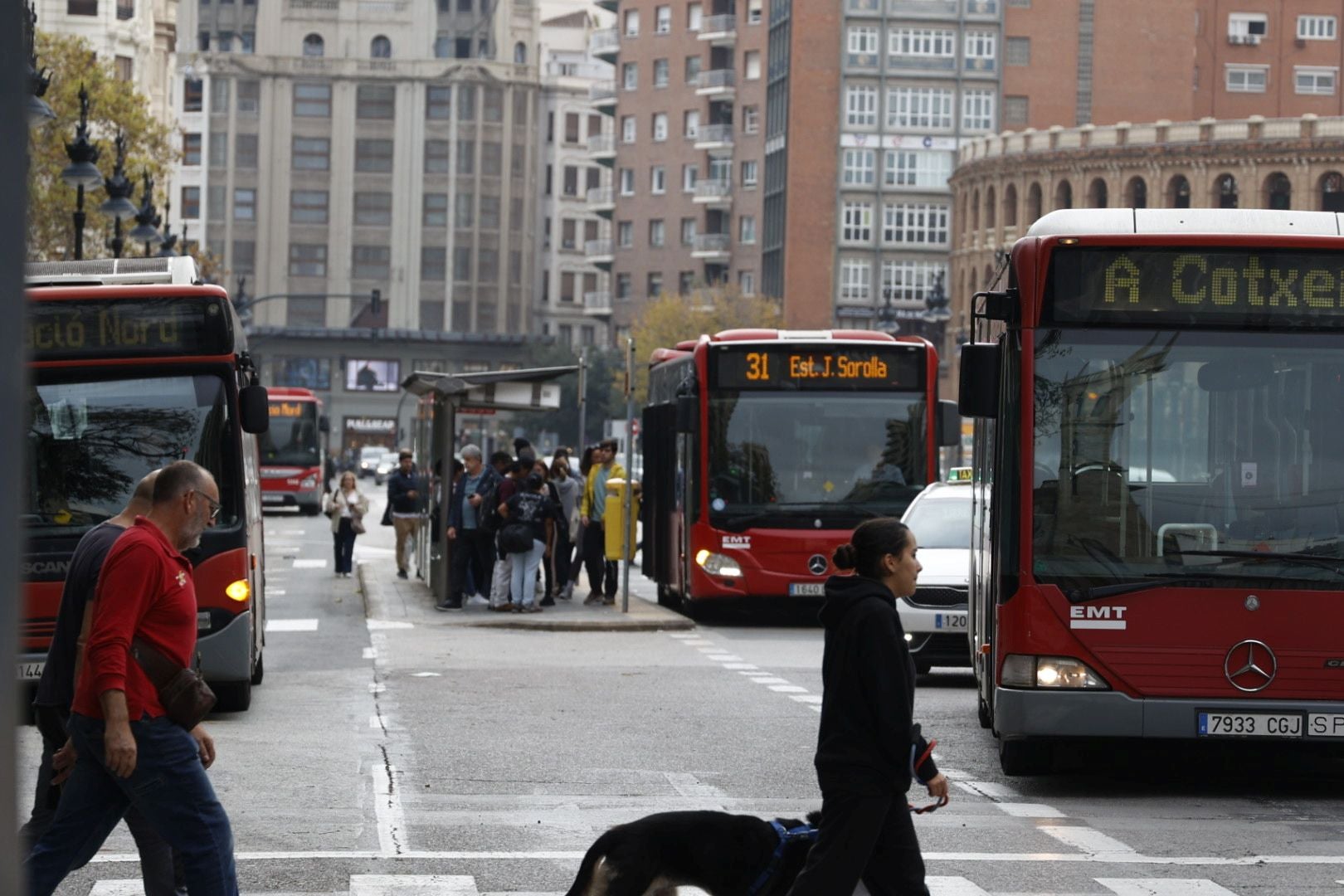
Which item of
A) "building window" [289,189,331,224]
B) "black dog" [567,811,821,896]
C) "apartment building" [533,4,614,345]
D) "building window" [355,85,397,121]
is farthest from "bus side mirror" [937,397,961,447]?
"apartment building" [533,4,614,345]

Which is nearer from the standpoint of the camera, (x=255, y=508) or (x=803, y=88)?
(x=255, y=508)

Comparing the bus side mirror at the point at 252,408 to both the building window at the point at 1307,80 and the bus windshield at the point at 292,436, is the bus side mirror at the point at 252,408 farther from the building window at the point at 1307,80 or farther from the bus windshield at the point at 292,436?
the building window at the point at 1307,80

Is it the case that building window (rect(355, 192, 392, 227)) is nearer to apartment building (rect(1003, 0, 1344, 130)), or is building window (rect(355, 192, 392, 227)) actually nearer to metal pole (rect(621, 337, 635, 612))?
apartment building (rect(1003, 0, 1344, 130))

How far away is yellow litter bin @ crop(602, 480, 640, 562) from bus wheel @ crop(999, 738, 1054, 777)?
46.7ft

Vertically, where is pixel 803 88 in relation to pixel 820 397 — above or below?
above

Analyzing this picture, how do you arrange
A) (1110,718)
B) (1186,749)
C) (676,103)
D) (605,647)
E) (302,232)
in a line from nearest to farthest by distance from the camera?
1. (1110,718)
2. (1186,749)
3. (605,647)
4. (676,103)
5. (302,232)

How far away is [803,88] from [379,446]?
3276 centimetres

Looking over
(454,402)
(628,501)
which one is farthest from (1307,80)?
(454,402)

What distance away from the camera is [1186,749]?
13484mm

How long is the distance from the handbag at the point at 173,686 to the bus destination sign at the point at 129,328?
7.91 meters

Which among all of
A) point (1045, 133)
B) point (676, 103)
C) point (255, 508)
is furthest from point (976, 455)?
point (676, 103)

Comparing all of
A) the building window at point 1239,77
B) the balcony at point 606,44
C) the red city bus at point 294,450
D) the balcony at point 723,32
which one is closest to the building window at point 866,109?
the balcony at point 723,32

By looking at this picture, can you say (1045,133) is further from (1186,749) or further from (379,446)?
(1186,749)

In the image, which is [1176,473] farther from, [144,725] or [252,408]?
[144,725]
